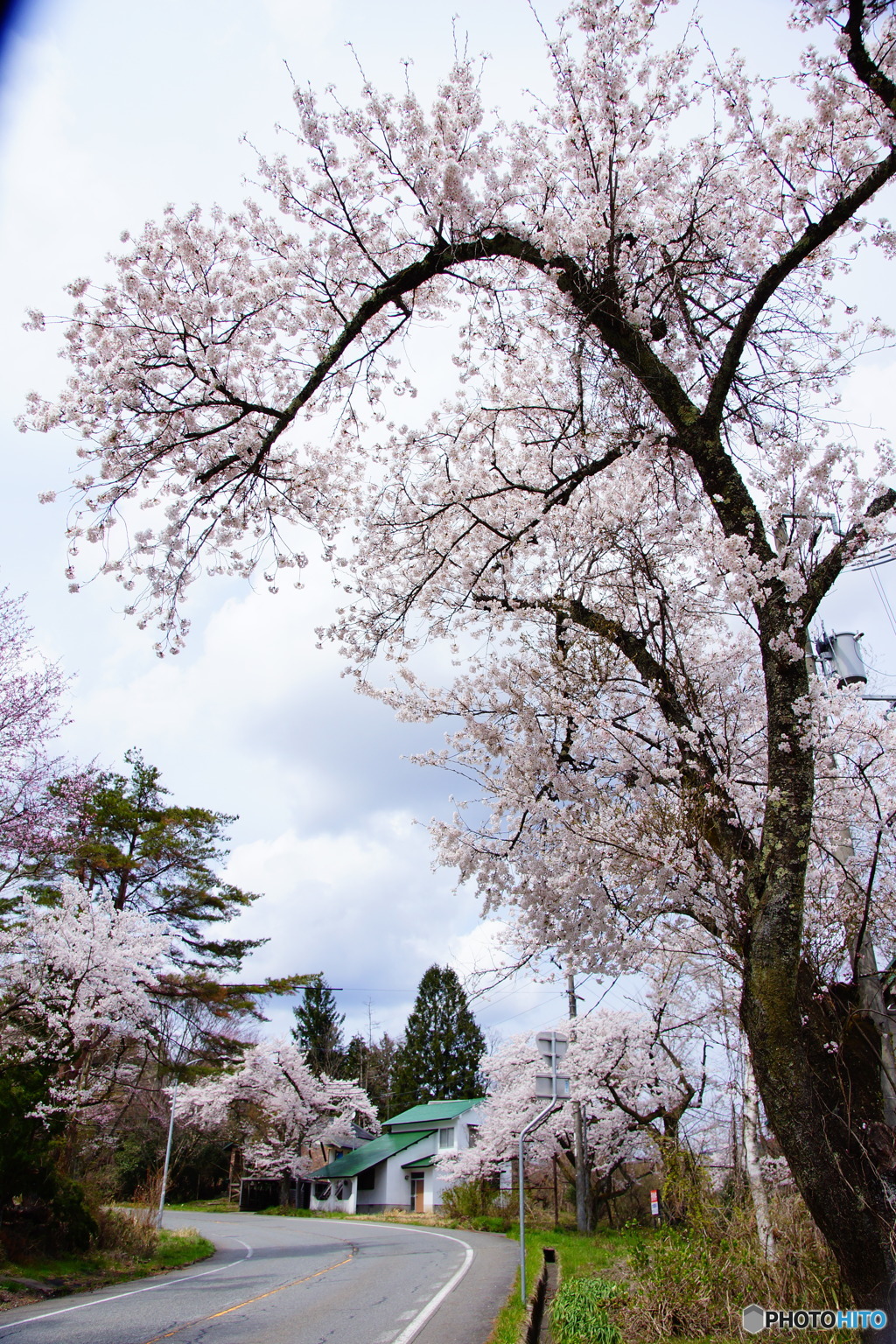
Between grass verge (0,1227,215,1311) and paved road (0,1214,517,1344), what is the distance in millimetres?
433

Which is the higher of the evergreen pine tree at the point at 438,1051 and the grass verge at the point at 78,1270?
the evergreen pine tree at the point at 438,1051

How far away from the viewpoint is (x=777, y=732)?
414 centimetres

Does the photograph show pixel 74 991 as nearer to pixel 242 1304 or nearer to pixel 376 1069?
pixel 242 1304

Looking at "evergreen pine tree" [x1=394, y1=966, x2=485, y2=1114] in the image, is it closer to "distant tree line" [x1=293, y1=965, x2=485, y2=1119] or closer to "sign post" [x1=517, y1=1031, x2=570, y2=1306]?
"distant tree line" [x1=293, y1=965, x2=485, y2=1119]

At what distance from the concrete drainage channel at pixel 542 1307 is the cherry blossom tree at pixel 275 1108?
1079 inches

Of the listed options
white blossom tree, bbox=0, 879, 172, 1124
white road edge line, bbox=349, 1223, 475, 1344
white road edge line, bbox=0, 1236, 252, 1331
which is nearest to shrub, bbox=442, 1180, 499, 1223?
white road edge line, bbox=349, 1223, 475, 1344

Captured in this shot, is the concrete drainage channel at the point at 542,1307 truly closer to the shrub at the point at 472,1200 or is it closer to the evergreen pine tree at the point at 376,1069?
the shrub at the point at 472,1200

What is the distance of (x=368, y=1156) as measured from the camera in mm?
38750

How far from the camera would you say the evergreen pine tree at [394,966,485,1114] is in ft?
162

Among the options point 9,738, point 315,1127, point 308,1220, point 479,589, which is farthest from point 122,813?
point 315,1127

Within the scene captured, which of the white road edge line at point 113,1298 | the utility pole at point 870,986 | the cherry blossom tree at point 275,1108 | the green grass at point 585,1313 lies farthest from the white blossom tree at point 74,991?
the cherry blossom tree at point 275,1108

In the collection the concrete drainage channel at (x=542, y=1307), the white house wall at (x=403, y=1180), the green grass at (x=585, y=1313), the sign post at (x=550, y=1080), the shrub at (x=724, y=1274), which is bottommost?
the white house wall at (x=403, y=1180)

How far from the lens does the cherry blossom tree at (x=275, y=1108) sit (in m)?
36.5

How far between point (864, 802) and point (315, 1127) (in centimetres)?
4001
